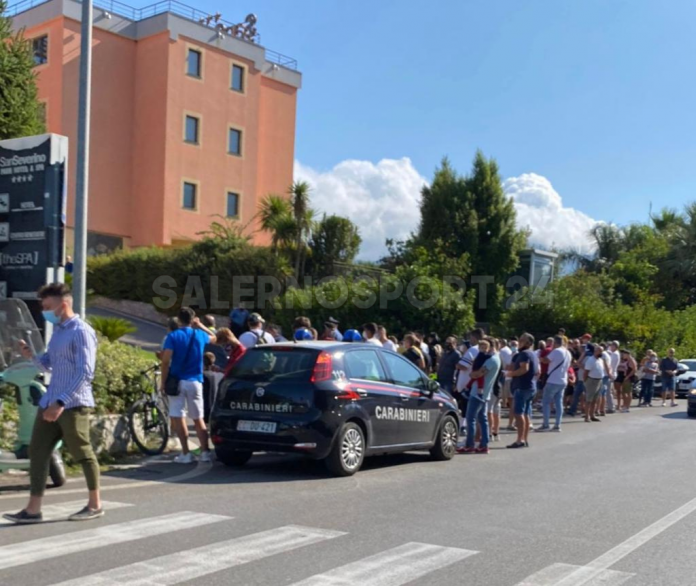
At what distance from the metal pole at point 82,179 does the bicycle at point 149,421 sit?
1482 mm

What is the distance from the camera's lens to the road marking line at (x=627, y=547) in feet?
19.3

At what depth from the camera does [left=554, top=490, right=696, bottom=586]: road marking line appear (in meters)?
5.88

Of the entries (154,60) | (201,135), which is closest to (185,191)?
(201,135)

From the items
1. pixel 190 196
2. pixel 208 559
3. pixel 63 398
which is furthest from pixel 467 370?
pixel 190 196

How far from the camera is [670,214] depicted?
175ft

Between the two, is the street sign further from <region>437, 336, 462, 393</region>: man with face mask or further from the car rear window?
<region>437, 336, 462, 393</region>: man with face mask

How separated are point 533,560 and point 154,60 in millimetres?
37771

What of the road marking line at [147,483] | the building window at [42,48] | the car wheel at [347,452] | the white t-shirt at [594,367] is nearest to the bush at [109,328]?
the road marking line at [147,483]

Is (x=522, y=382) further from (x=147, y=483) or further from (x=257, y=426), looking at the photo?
(x=147, y=483)

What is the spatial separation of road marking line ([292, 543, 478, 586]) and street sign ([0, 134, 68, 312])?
266 inches

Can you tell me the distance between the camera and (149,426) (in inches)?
437

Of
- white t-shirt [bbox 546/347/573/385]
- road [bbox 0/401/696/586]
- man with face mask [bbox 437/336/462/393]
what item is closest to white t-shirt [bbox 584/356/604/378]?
white t-shirt [bbox 546/347/573/385]

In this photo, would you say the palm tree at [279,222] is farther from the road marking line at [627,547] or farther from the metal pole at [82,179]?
the road marking line at [627,547]

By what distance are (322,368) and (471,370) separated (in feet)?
12.8
